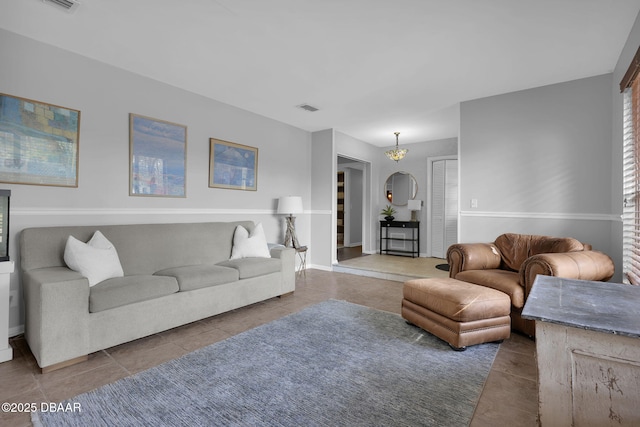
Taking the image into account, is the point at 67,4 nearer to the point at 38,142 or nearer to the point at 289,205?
the point at 38,142

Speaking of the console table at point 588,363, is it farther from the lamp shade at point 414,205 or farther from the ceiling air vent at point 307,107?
the lamp shade at point 414,205

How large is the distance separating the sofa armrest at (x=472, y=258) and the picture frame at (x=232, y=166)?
290 centimetres

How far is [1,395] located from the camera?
5.85ft

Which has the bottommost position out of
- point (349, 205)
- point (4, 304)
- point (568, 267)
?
point (4, 304)

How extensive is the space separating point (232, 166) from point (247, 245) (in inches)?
48.4

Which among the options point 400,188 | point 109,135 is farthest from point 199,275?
point 400,188

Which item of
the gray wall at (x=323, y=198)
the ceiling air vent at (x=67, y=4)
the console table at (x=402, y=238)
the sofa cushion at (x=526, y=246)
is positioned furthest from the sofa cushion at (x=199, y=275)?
the console table at (x=402, y=238)

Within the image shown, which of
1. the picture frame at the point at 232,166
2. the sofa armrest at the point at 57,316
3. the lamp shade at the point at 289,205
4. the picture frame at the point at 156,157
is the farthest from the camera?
the lamp shade at the point at 289,205

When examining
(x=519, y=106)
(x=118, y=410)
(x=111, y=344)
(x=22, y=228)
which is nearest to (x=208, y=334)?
(x=111, y=344)

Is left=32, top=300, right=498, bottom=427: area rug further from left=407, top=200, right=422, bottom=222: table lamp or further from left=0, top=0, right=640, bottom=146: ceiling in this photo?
left=407, top=200, right=422, bottom=222: table lamp

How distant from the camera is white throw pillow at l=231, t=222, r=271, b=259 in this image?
3.76 metres

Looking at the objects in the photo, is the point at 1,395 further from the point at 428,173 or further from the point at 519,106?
the point at 428,173

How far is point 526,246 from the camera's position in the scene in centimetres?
318

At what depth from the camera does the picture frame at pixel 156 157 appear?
10.8 ft
